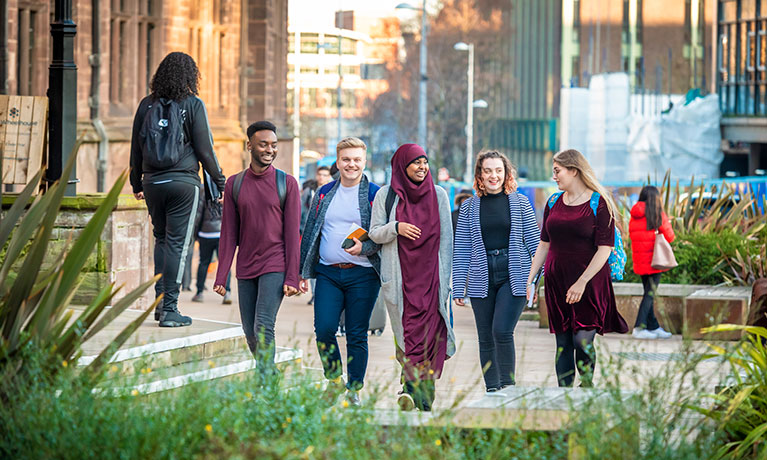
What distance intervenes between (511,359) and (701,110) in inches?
2238

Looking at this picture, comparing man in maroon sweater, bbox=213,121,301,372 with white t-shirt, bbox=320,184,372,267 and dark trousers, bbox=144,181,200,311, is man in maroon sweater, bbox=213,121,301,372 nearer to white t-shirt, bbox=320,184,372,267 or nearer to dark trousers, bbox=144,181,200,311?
white t-shirt, bbox=320,184,372,267

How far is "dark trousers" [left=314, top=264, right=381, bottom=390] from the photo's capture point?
25.8ft

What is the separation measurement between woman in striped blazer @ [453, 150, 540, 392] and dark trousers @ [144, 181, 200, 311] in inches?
67.9

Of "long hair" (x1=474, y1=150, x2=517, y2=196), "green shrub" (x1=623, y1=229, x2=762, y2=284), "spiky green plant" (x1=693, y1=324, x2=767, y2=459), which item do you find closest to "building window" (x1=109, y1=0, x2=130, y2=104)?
"green shrub" (x1=623, y1=229, x2=762, y2=284)

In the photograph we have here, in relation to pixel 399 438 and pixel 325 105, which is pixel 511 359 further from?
pixel 325 105

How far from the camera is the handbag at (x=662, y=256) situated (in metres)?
13.5

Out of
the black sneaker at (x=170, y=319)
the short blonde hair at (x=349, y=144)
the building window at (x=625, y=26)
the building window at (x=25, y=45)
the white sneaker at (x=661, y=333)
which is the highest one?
the building window at (x=625, y=26)

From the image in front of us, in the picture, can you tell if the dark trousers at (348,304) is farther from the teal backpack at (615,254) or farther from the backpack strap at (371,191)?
the teal backpack at (615,254)

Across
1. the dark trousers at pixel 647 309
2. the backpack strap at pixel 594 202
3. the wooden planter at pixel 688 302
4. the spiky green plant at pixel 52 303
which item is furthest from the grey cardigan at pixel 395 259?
the dark trousers at pixel 647 309

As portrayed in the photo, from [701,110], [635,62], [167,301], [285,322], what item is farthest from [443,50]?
[167,301]

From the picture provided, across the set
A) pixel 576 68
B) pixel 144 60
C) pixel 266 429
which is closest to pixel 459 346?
pixel 266 429

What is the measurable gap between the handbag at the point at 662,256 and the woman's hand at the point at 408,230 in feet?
20.7

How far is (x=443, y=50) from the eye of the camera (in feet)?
254

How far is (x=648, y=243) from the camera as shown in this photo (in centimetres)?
1372
